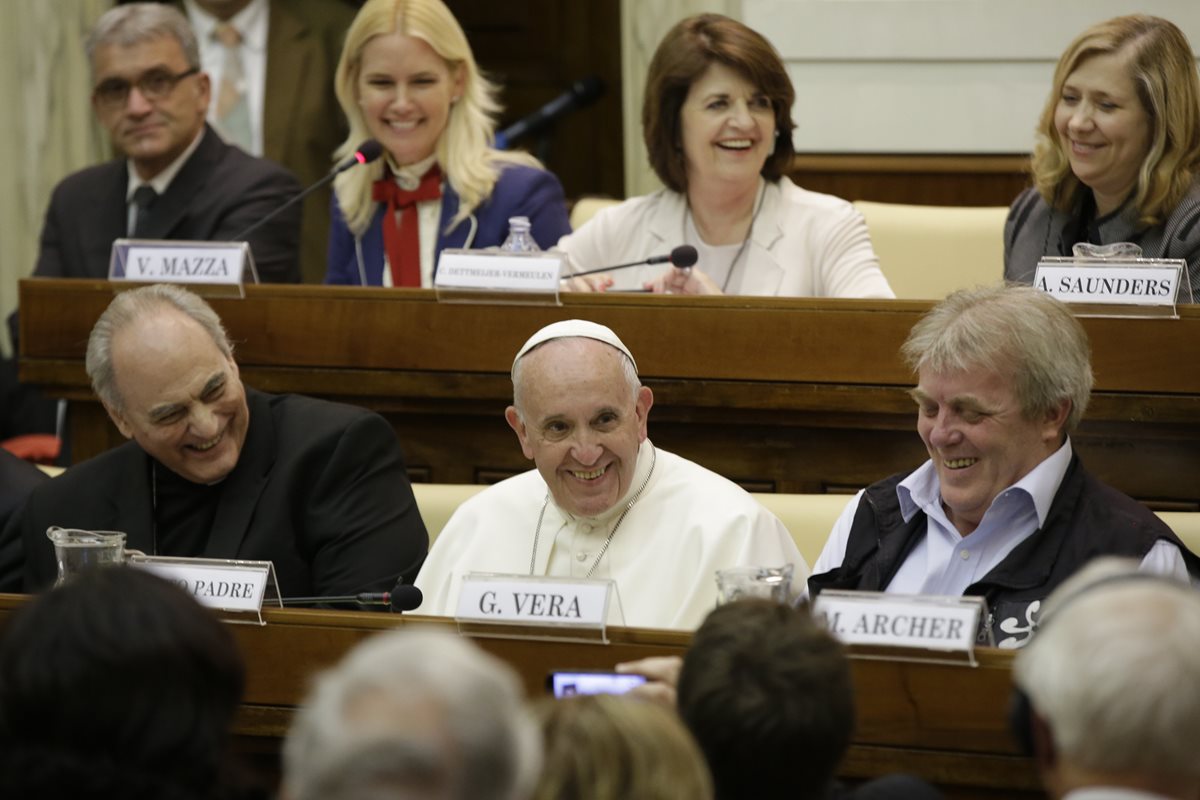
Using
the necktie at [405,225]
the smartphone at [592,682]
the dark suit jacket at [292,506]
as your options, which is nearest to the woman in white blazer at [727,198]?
the necktie at [405,225]

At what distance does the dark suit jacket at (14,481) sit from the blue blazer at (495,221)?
1142 millimetres

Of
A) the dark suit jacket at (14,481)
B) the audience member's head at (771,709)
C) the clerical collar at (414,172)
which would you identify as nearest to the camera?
the audience member's head at (771,709)

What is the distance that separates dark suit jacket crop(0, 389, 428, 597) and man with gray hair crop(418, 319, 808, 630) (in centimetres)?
25

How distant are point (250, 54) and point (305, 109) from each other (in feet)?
0.97

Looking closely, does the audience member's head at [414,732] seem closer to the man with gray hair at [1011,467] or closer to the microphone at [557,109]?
the man with gray hair at [1011,467]

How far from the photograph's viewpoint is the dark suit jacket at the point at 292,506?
147 inches

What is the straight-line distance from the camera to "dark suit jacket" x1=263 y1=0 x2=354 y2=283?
20.0 ft

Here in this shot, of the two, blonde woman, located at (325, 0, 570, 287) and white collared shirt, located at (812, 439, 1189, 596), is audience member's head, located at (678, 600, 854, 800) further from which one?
blonde woman, located at (325, 0, 570, 287)

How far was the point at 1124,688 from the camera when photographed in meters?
1.60

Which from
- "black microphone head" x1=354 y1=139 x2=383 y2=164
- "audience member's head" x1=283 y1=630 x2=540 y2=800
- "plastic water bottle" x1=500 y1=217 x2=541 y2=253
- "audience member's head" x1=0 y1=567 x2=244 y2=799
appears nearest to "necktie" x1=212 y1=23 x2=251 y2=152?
"black microphone head" x1=354 y1=139 x2=383 y2=164

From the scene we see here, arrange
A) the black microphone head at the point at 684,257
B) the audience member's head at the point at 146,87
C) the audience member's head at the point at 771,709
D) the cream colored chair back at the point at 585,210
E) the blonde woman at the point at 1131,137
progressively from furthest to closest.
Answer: the cream colored chair back at the point at 585,210, the audience member's head at the point at 146,87, the black microphone head at the point at 684,257, the blonde woman at the point at 1131,137, the audience member's head at the point at 771,709

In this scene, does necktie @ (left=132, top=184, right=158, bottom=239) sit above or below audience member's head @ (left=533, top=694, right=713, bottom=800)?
above

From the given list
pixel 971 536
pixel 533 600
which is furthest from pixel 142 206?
pixel 971 536

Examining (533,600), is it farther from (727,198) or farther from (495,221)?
(495,221)
